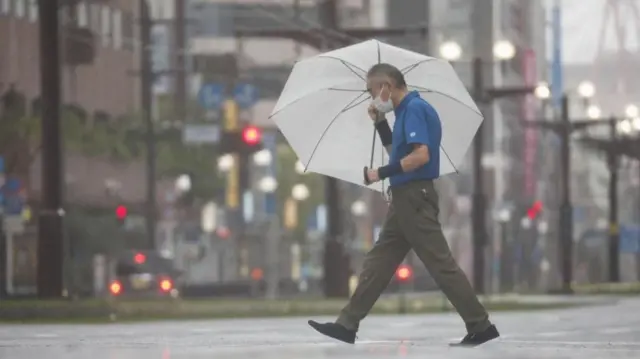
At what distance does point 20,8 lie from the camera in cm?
6750

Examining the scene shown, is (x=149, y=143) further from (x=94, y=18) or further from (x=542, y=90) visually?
(x=94, y=18)

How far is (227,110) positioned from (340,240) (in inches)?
Result: 1878

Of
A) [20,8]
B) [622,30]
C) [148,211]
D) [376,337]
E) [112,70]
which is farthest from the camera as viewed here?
[622,30]

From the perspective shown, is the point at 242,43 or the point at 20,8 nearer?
the point at 20,8

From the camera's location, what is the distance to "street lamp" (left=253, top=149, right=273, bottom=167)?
96669mm

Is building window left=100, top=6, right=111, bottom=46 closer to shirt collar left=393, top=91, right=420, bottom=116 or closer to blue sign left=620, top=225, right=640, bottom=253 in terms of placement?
blue sign left=620, top=225, right=640, bottom=253

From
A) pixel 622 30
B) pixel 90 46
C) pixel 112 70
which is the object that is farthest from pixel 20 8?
pixel 622 30

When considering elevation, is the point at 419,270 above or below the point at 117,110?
below

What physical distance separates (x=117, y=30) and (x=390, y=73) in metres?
68.1

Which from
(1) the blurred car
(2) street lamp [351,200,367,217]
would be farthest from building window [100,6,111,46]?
(2) street lamp [351,200,367,217]

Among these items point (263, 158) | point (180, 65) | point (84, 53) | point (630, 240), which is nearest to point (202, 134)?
point (84, 53)

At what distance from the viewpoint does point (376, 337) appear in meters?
15.9

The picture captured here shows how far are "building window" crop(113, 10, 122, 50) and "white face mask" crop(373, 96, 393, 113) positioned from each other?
6732 centimetres

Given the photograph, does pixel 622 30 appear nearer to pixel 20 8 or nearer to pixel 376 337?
pixel 20 8
